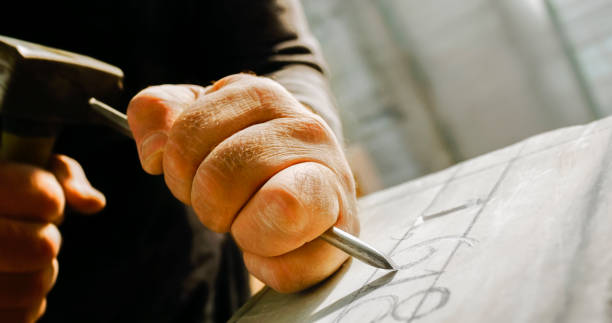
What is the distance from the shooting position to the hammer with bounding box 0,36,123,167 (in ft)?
2.60

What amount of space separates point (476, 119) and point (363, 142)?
72cm

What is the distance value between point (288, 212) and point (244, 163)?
88 millimetres

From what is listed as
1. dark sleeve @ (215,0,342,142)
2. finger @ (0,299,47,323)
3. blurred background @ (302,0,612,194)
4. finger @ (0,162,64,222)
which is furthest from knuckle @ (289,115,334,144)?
blurred background @ (302,0,612,194)

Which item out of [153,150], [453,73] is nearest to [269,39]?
[153,150]

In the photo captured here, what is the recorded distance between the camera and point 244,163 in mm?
565

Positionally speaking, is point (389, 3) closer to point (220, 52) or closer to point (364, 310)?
point (220, 52)

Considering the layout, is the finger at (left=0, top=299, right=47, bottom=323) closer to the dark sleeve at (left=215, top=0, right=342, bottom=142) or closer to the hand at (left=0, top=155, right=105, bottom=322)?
the hand at (left=0, top=155, right=105, bottom=322)

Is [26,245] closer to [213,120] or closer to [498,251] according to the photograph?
[213,120]

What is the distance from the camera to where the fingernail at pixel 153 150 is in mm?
637

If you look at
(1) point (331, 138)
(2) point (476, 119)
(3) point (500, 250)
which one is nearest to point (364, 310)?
(3) point (500, 250)

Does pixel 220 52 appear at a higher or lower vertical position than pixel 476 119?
higher

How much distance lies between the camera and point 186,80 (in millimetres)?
1363

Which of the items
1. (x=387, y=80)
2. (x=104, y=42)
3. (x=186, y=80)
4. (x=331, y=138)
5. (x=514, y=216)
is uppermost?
(x=104, y=42)

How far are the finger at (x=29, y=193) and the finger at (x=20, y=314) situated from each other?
19cm
